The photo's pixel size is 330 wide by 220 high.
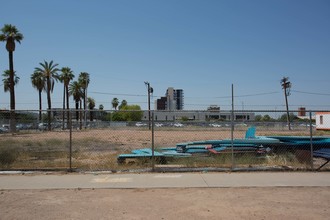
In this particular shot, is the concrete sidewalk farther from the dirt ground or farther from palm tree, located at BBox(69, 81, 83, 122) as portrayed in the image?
palm tree, located at BBox(69, 81, 83, 122)

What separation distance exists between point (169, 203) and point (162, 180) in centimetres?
244

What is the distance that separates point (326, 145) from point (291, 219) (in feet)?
30.8

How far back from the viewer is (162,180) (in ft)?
31.7

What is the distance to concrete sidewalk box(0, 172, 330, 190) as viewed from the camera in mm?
8977

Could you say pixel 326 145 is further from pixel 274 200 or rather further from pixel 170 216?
pixel 170 216

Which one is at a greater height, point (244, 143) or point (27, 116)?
point (27, 116)

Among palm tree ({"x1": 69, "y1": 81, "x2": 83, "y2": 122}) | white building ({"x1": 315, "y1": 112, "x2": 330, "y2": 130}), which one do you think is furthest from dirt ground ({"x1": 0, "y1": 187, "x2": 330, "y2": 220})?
palm tree ({"x1": 69, "y1": 81, "x2": 83, "y2": 122})

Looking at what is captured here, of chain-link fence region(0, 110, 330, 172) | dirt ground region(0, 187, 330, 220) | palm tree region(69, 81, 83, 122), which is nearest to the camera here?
dirt ground region(0, 187, 330, 220)

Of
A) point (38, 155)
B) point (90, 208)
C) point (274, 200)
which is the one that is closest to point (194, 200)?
point (274, 200)

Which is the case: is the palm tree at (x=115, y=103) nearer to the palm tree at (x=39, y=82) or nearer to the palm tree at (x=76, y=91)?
the palm tree at (x=76, y=91)

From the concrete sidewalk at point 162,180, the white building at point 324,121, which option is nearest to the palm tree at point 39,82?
the white building at point 324,121

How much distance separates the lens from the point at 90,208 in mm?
6844

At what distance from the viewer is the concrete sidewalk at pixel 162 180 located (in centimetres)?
898

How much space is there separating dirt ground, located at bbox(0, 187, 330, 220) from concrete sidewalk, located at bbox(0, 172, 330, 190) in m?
0.44
